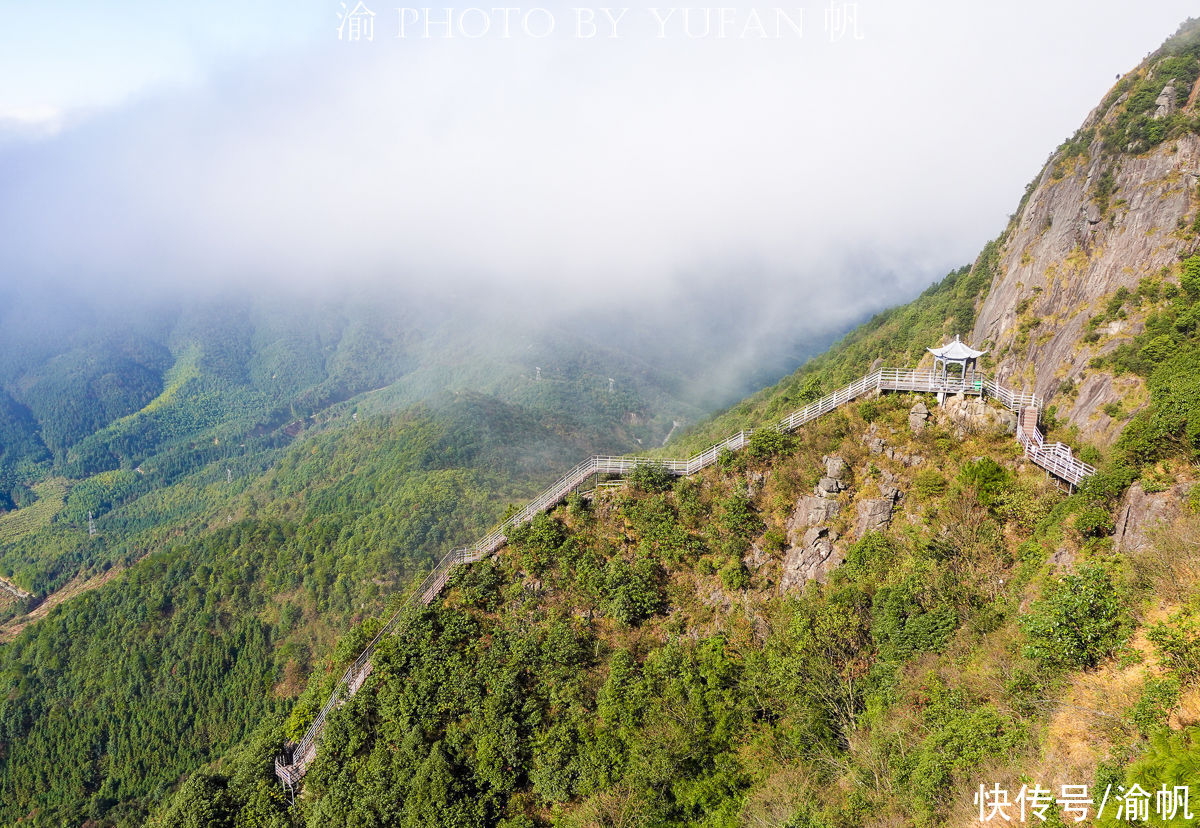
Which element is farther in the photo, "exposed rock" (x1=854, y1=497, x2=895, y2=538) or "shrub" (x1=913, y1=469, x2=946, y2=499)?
"exposed rock" (x1=854, y1=497, x2=895, y2=538)

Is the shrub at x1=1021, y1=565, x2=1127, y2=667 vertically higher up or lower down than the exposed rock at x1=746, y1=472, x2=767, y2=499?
higher up

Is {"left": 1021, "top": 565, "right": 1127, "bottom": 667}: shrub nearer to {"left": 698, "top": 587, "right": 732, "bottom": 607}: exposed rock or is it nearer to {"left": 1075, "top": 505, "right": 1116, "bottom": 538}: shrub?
{"left": 1075, "top": 505, "right": 1116, "bottom": 538}: shrub

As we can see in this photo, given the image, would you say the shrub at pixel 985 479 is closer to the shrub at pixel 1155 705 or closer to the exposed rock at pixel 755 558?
the exposed rock at pixel 755 558

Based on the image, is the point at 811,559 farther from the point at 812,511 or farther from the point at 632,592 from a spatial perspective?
the point at 632,592

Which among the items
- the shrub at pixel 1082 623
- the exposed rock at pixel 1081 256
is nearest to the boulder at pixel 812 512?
the exposed rock at pixel 1081 256

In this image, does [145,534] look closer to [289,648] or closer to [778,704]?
[289,648]

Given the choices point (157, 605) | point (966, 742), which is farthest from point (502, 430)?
point (966, 742)

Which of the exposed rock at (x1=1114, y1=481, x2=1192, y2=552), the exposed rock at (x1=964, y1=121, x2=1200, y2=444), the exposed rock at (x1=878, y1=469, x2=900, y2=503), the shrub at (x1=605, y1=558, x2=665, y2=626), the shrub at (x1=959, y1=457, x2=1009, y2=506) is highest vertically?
the exposed rock at (x1=964, y1=121, x2=1200, y2=444)

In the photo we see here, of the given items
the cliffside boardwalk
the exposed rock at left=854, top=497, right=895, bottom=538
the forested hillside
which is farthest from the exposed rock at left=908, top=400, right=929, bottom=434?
the exposed rock at left=854, top=497, right=895, bottom=538
